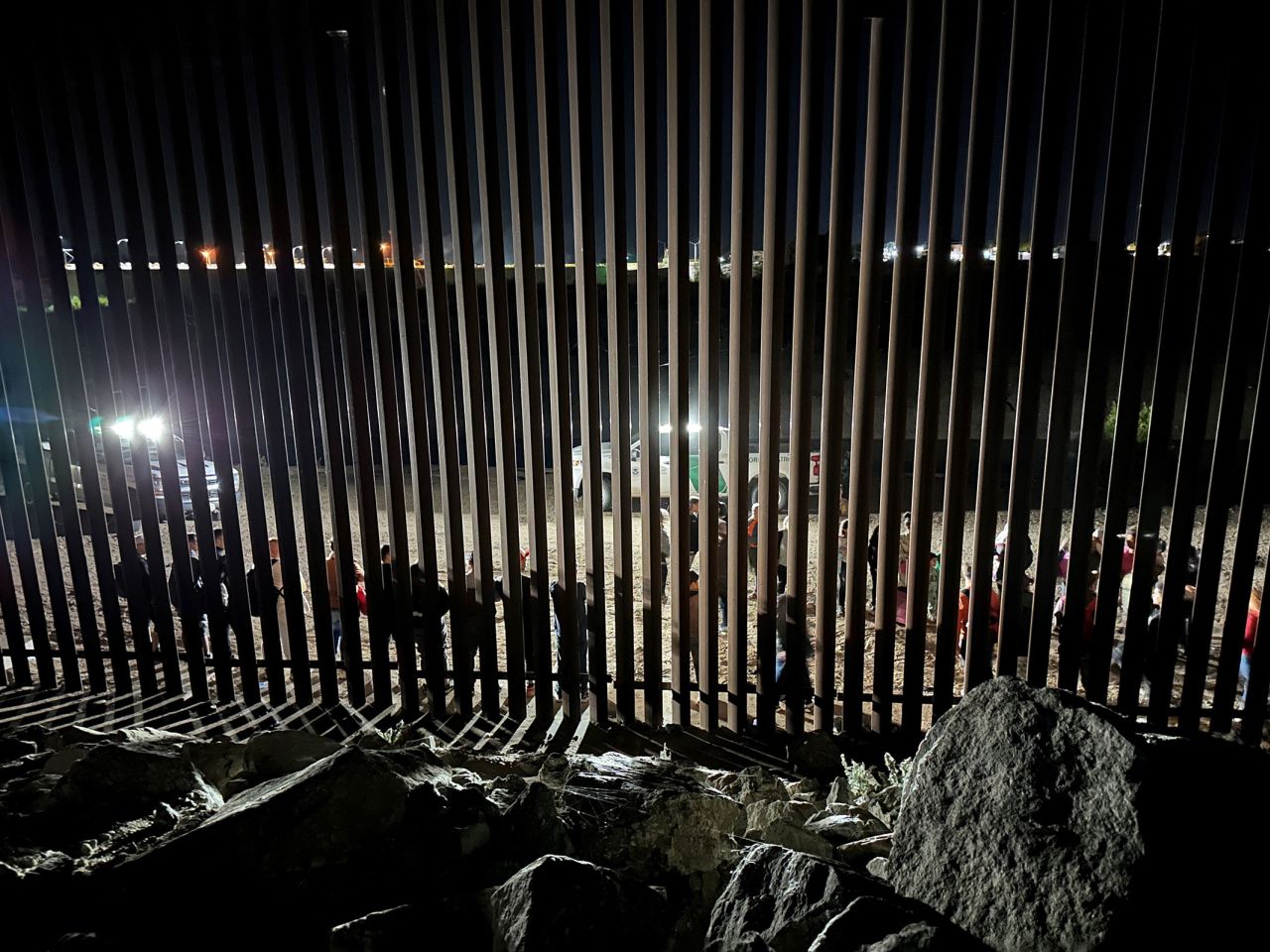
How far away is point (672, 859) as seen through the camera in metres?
2.05

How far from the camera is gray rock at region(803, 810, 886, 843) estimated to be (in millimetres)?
2359

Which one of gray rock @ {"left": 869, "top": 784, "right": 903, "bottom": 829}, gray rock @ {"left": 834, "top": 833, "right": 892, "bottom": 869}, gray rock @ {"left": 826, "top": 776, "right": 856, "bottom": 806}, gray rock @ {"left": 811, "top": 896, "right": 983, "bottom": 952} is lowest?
gray rock @ {"left": 826, "top": 776, "right": 856, "bottom": 806}

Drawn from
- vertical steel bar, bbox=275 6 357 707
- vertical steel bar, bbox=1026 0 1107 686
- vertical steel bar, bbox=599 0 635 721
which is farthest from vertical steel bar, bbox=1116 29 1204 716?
vertical steel bar, bbox=275 6 357 707

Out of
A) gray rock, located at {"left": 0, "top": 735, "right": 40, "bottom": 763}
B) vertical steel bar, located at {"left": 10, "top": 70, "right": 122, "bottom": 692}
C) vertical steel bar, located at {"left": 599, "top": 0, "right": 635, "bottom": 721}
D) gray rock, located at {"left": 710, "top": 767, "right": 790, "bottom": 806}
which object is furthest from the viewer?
vertical steel bar, located at {"left": 10, "top": 70, "right": 122, "bottom": 692}

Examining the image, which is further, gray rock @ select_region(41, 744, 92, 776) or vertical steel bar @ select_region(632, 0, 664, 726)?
vertical steel bar @ select_region(632, 0, 664, 726)

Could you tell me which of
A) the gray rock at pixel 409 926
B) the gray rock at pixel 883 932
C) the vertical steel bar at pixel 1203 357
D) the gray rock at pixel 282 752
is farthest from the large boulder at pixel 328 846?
the vertical steel bar at pixel 1203 357

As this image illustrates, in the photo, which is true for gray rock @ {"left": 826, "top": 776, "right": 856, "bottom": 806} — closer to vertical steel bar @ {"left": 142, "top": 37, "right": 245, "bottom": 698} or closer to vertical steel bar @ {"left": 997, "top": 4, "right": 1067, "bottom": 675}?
vertical steel bar @ {"left": 997, "top": 4, "right": 1067, "bottom": 675}

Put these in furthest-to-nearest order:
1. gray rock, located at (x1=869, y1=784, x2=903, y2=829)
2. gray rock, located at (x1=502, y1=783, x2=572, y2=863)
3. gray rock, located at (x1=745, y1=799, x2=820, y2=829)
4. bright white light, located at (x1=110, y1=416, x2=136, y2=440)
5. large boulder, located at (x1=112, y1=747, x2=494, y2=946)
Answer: bright white light, located at (x1=110, y1=416, x2=136, y2=440) → gray rock, located at (x1=869, y1=784, x2=903, y2=829) → gray rock, located at (x1=745, y1=799, x2=820, y2=829) → gray rock, located at (x1=502, y1=783, x2=572, y2=863) → large boulder, located at (x1=112, y1=747, x2=494, y2=946)

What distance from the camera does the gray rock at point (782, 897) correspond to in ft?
5.08

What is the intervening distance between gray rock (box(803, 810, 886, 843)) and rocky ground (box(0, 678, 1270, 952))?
0.25ft

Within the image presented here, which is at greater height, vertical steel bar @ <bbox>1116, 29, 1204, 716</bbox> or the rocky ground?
vertical steel bar @ <bbox>1116, 29, 1204, 716</bbox>

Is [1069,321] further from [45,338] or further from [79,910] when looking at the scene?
[45,338]

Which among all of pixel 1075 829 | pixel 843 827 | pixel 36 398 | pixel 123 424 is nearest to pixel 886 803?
pixel 843 827

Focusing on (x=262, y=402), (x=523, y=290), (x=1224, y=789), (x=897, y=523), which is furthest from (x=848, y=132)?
(x=262, y=402)
